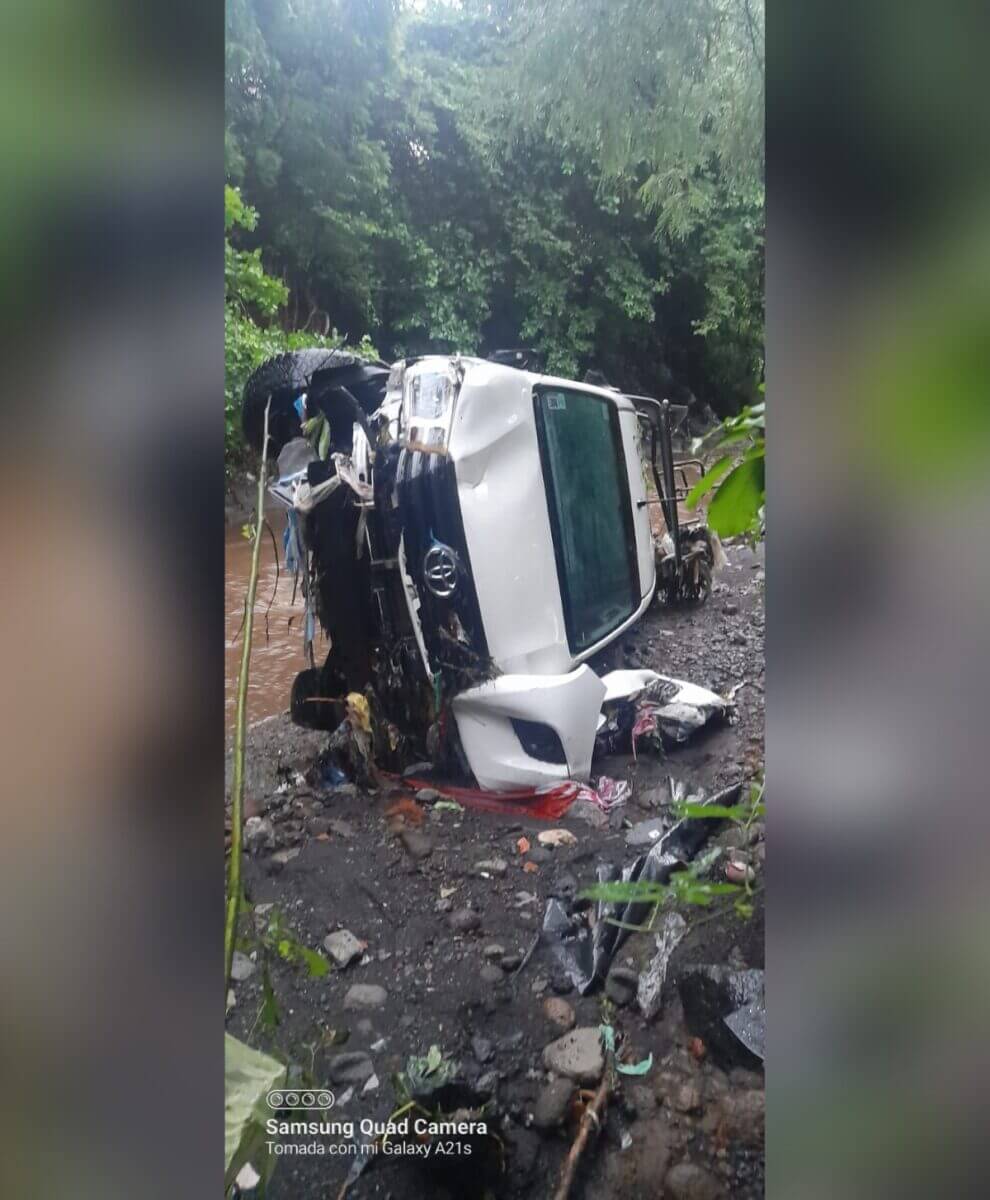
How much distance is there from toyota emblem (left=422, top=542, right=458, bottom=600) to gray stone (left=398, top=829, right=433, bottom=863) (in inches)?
18.9

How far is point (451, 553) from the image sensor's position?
1.57 meters

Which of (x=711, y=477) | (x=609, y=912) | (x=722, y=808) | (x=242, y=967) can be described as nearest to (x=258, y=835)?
(x=242, y=967)

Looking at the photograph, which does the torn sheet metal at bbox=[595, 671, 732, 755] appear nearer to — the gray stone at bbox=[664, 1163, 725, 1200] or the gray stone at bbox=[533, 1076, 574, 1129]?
the gray stone at bbox=[533, 1076, 574, 1129]

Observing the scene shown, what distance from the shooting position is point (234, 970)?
5.10 ft

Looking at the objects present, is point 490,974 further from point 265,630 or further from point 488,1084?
point 265,630

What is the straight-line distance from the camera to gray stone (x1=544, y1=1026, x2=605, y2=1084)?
1491mm
